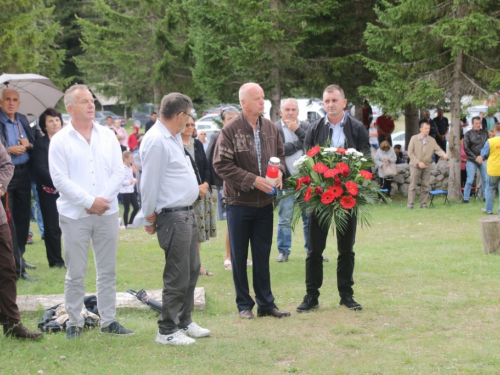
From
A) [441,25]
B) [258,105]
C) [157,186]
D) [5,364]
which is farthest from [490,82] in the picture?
[5,364]

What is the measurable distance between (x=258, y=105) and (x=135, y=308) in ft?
8.39

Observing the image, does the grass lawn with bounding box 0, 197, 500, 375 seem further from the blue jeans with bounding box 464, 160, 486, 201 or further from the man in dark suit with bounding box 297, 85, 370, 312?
the blue jeans with bounding box 464, 160, 486, 201

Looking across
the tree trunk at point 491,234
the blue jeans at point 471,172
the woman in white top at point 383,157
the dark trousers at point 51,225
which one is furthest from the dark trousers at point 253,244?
the woman in white top at point 383,157

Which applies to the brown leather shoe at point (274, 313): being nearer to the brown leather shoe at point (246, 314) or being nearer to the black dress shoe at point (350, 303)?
the brown leather shoe at point (246, 314)

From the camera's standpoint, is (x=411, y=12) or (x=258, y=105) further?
(x=411, y=12)

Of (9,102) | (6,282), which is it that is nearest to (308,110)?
(9,102)

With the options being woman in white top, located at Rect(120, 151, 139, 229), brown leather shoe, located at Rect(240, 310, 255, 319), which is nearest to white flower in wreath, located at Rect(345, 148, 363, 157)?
brown leather shoe, located at Rect(240, 310, 255, 319)

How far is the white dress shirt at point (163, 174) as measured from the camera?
5812 mm

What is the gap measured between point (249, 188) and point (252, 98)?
2.95 ft

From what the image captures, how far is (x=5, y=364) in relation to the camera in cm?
544

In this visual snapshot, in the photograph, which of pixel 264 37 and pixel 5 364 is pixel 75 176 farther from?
pixel 264 37

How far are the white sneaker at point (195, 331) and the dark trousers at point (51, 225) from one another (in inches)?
168

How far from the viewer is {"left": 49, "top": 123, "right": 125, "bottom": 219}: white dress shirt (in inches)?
233

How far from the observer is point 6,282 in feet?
19.6
